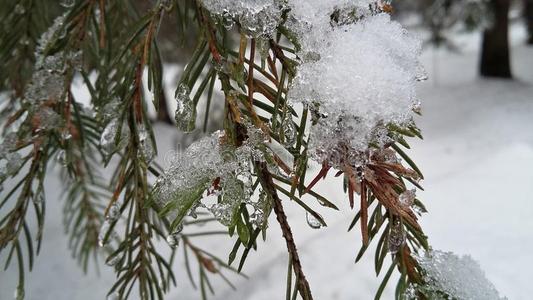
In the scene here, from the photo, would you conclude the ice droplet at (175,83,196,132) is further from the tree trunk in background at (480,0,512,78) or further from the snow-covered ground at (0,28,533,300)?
the tree trunk in background at (480,0,512,78)

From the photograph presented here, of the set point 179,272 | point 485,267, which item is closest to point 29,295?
point 179,272

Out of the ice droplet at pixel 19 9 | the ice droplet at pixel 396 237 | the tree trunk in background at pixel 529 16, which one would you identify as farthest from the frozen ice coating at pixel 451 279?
the tree trunk in background at pixel 529 16

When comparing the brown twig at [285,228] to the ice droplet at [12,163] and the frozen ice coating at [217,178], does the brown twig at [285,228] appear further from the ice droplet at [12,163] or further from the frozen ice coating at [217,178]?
the ice droplet at [12,163]

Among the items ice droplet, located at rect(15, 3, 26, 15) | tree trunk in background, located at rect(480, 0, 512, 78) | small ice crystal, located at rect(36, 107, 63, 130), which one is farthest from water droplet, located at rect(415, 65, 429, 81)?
tree trunk in background, located at rect(480, 0, 512, 78)

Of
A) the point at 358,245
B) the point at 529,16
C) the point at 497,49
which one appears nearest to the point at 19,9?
the point at 358,245

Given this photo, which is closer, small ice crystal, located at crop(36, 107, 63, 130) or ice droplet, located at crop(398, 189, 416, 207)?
ice droplet, located at crop(398, 189, 416, 207)
